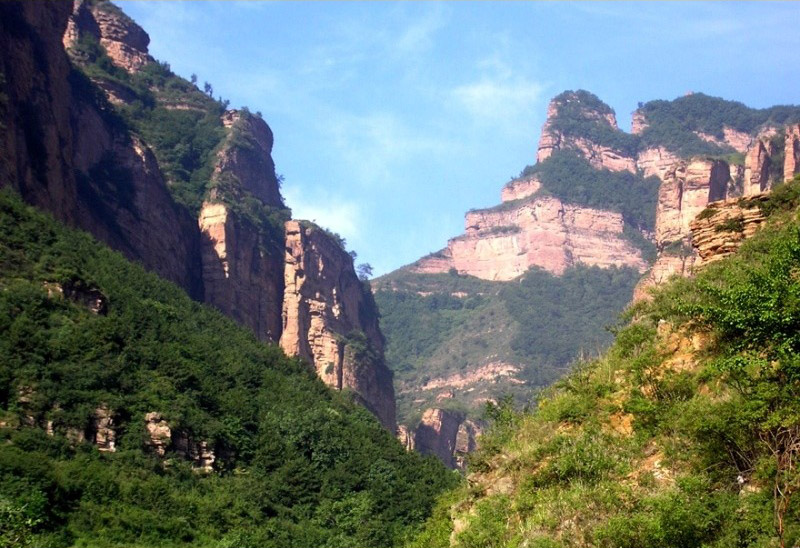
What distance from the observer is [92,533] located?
33062mm

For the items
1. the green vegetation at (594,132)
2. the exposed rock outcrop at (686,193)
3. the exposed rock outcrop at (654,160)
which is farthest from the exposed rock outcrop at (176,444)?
the green vegetation at (594,132)

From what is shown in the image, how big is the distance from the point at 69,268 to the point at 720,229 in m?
30.3

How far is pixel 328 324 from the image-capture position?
89375 millimetres

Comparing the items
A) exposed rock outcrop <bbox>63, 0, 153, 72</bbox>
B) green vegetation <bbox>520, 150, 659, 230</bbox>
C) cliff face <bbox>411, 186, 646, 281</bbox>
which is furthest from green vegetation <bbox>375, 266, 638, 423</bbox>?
exposed rock outcrop <bbox>63, 0, 153, 72</bbox>

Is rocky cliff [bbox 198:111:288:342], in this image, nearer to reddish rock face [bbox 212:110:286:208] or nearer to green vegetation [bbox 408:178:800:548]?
reddish rock face [bbox 212:110:286:208]

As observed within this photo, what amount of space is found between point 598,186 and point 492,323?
120 feet

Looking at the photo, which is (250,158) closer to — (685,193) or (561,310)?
(685,193)

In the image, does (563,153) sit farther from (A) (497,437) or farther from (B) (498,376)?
(A) (497,437)

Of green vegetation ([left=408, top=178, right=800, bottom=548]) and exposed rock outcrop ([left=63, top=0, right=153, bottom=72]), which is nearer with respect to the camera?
green vegetation ([left=408, top=178, right=800, bottom=548])

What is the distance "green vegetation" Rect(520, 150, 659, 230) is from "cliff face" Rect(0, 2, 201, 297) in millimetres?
98663

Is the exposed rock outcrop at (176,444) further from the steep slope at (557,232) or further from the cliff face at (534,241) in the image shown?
the cliff face at (534,241)

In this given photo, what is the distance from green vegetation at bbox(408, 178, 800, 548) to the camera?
15648 mm

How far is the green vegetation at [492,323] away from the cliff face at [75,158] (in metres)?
49.3

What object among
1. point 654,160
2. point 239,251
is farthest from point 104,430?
point 654,160
